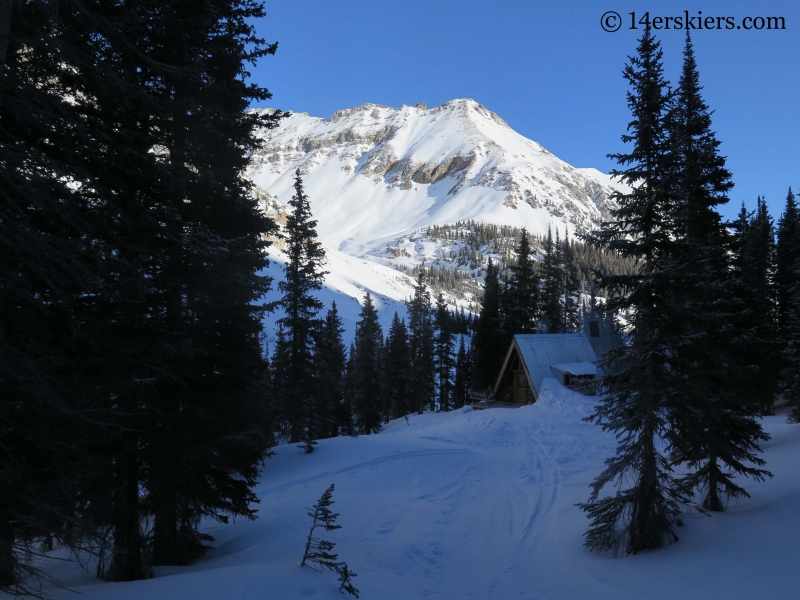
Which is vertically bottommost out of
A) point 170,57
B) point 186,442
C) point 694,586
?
point 694,586

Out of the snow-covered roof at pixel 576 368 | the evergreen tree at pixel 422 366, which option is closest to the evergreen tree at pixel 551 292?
the snow-covered roof at pixel 576 368

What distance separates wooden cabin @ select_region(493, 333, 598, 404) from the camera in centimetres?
3316

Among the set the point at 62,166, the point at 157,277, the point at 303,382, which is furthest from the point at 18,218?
the point at 303,382

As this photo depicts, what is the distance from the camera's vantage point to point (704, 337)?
980 centimetres

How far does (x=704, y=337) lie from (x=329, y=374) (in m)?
27.3

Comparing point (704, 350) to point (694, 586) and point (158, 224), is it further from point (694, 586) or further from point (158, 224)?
point (158, 224)

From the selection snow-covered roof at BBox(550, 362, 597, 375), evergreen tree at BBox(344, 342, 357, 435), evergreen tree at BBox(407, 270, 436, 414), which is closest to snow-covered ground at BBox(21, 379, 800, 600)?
snow-covered roof at BBox(550, 362, 597, 375)

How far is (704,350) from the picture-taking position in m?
9.45

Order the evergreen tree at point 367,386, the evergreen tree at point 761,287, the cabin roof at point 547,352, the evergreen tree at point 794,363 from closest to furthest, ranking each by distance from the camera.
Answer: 1. the evergreen tree at point 761,287
2. the evergreen tree at point 794,363
3. the cabin roof at point 547,352
4. the evergreen tree at point 367,386

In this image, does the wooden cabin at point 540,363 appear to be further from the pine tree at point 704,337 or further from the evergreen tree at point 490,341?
the pine tree at point 704,337

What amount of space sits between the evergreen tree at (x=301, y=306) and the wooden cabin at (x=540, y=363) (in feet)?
55.5

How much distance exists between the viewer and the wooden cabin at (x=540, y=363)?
3316cm

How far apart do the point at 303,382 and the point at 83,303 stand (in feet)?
67.1

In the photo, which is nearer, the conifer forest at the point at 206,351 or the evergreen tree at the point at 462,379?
the conifer forest at the point at 206,351
